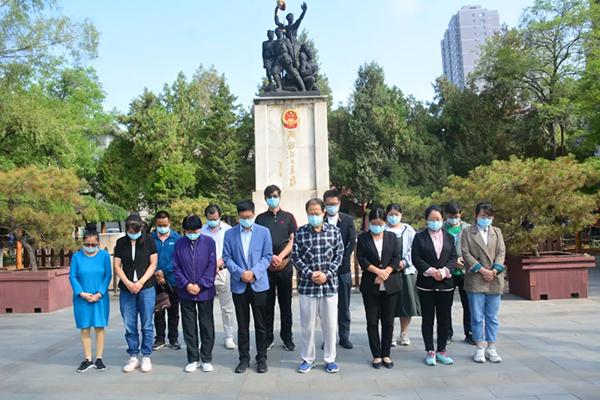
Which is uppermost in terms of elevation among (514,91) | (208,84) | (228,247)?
(208,84)

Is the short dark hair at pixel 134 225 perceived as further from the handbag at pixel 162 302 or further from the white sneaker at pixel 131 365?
the white sneaker at pixel 131 365

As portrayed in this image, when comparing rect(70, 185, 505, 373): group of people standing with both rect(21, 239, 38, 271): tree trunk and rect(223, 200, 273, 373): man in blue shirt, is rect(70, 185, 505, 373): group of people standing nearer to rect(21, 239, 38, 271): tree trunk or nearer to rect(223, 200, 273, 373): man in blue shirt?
rect(223, 200, 273, 373): man in blue shirt

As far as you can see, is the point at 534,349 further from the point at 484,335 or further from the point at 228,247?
the point at 228,247

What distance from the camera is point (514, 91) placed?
1066 inches

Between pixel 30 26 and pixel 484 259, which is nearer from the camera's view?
pixel 484 259

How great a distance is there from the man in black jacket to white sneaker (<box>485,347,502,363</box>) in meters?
1.48

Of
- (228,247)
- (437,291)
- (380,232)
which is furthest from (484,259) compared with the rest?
(228,247)

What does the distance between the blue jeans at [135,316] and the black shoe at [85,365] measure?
39cm

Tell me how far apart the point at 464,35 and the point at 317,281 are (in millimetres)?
124550

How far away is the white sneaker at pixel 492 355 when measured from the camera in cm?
518

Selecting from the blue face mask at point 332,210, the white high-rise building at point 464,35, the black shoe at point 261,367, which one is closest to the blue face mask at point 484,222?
the blue face mask at point 332,210

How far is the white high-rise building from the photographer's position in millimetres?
111562

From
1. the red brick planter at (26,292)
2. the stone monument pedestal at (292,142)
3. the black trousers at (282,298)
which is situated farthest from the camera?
the stone monument pedestal at (292,142)

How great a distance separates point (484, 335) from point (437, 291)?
696mm
